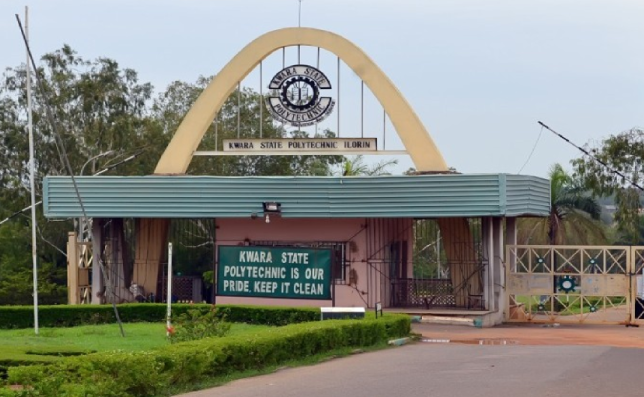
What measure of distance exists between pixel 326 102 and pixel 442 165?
3.77 metres

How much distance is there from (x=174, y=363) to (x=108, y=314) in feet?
50.9

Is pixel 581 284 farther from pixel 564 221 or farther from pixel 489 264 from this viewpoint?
pixel 564 221

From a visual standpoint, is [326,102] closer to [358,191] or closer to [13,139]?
[358,191]

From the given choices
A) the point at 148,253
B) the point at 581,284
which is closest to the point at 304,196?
the point at 148,253

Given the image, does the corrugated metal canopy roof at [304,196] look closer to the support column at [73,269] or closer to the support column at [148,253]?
the support column at [73,269]

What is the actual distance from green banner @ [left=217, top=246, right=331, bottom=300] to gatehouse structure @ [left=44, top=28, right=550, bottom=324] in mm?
29

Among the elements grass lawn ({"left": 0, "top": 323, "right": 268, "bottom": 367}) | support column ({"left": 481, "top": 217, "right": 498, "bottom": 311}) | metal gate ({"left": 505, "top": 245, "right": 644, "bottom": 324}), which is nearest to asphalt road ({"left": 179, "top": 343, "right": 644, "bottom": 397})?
grass lawn ({"left": 0, "top": 323, "right": 268, "bottom": 367})

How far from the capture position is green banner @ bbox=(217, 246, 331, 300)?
32531 mm

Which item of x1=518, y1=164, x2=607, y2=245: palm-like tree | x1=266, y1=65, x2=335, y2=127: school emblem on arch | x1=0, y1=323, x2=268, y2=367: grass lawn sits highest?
x1=266, y1=65, x2=335, y2=127: school emblem on arch

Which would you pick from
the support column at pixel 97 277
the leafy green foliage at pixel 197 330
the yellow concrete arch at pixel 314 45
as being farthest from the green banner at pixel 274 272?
the leafy green foliage at pixel 197 330

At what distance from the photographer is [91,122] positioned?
52656mm

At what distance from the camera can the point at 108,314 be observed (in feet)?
102

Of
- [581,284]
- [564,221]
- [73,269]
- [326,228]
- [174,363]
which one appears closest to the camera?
[174,363]

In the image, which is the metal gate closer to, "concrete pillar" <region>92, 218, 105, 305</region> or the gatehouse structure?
the gatehouse structure
